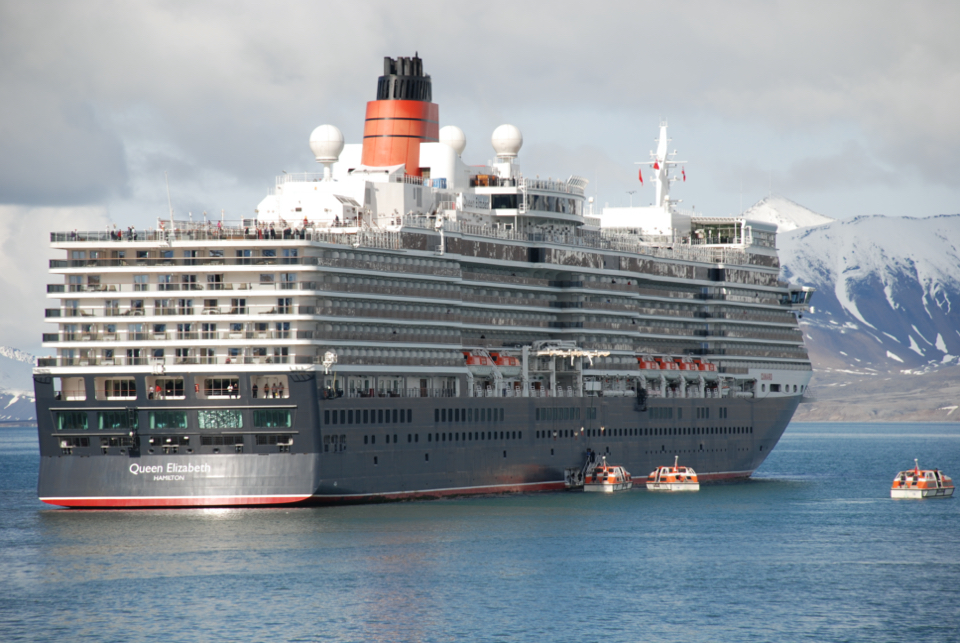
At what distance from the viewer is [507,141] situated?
10162 centimetres

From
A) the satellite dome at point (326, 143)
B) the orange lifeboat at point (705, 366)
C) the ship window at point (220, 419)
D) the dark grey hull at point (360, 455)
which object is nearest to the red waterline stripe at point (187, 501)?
the dark grey hull at point (360, 455)

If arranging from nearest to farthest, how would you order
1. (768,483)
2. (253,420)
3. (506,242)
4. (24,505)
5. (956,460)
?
1. (253,420)
2. (24,505)
3. (506,242)
4. (768,483)
5. (956,460)

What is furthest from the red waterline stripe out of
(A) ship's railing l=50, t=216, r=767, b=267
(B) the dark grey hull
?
(A) ship's railing l=50, t=216, r=767, b=267

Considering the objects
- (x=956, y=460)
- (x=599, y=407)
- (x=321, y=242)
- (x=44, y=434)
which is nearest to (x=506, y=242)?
(x=599, y=407)

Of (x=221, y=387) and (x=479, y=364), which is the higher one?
(x=479, y=364)

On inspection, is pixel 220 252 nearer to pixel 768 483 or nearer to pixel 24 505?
pixel 24 505

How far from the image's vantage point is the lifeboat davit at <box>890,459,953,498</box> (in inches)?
3792

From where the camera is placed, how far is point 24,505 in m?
87.2

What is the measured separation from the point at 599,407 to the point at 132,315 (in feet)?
115

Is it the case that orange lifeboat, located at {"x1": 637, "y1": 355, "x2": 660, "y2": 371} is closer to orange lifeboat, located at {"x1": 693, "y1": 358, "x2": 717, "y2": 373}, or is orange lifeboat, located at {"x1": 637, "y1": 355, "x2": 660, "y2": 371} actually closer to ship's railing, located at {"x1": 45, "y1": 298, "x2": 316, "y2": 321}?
orange lifeboat, located at {"x1": 693, "y1": 358, "x2": 717, "y2": 373}

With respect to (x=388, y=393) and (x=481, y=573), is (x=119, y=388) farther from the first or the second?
(x=481, y=573)

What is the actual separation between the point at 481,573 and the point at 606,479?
3647 centimetres

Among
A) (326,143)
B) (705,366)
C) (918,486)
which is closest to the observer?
(326,143)

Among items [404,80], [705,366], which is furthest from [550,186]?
[705,366]
